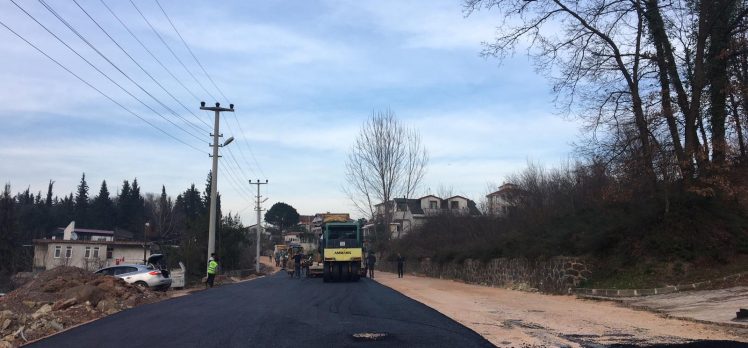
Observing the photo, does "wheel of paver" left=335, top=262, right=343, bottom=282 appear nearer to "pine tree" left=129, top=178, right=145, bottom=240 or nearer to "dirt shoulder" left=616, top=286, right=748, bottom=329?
"dirt shoulder" left=616, top=286, right=748, bottom=329

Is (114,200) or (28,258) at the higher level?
(114,200)

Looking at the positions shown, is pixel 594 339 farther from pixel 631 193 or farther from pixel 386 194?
pixel 386 194

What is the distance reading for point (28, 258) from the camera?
186ft

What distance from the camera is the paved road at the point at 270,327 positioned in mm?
10148

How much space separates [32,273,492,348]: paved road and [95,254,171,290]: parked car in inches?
364

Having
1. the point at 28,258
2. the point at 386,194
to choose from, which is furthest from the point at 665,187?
the point at 28,258

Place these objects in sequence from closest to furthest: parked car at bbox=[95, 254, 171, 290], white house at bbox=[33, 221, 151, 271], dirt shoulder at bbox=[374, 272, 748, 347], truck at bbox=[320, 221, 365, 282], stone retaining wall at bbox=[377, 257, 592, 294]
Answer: dirt shoulder at bbox=[374, 272, 748, 347] < stone retaining wall at bbox=[377, 257, 592, 294] < parked car at bbox=[95, 254, 171, 290] < truck at bbox=[320, 221, 365, 282] < white house at bbox=[33, 221, 151, 271]

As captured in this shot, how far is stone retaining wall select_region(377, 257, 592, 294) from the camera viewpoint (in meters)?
23.1

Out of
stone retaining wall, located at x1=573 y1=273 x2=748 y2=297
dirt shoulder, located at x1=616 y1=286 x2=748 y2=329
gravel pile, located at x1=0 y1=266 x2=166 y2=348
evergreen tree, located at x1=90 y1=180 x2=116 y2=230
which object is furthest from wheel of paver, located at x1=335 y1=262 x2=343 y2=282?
evergreen tree, located at x1=90 y1=180 x2=116 y2=230

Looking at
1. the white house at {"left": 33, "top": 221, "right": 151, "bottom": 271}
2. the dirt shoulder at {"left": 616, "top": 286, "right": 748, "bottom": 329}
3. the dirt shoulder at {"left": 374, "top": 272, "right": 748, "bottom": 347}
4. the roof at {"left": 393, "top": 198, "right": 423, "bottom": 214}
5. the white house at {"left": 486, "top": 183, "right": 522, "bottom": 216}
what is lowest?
the dirt shoulder at {"left": 374, "top": 272, "right": 748, "bottom": 347}

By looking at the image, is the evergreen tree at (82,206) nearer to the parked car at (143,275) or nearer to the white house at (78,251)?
Answer: the white house at (78,251)

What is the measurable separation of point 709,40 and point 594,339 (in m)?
17.1

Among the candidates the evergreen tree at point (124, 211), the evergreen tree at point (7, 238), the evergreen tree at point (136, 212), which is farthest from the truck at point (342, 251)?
the evergreen tree at point (124, 211)

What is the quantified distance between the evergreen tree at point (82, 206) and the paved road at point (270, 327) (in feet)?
335
